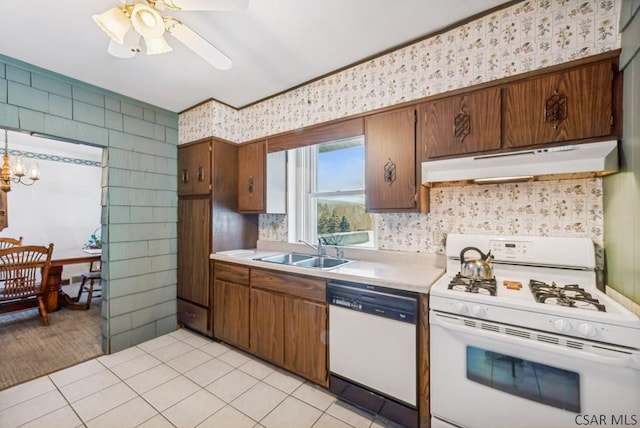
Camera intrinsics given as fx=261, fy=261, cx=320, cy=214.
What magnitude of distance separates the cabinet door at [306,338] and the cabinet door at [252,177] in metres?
1.16

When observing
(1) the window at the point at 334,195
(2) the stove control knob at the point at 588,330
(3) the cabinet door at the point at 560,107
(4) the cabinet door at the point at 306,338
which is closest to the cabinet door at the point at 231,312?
(4) the cabinet door at the point at 306,338

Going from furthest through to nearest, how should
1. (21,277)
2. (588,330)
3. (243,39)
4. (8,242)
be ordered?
1. (8,242)
2. (21,277)
3. (243,39)
4. (588,330)

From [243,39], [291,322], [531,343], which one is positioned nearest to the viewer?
[531,343]

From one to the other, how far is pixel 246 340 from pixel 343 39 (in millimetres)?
2595

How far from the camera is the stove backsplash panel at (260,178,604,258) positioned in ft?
4.95

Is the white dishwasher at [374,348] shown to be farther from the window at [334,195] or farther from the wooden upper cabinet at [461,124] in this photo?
the wooden upper cabinet at [461,124]

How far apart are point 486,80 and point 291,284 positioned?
1.93 m

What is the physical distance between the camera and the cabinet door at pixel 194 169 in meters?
2.77

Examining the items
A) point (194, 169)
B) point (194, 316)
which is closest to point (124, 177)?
point (194, 169)

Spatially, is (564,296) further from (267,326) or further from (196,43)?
(196,43)

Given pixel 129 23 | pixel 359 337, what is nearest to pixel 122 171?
pixel 129 23

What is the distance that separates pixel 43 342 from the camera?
8.71ft

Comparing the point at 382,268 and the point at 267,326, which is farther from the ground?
the point at 382,268

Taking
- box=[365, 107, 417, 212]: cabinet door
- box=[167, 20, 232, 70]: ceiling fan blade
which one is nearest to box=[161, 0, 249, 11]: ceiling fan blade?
box=[167, 20, 232, 70]: ceiling fan blade
